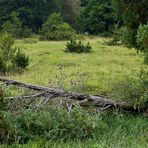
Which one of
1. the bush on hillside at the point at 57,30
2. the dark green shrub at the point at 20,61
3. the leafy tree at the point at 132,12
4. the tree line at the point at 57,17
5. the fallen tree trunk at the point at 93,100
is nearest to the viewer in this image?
the fallen tree trunk at the point at 93,100

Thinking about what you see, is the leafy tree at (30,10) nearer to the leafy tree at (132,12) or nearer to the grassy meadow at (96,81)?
the grassy meadow at (96,81)

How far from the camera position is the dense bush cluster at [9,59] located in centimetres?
1670

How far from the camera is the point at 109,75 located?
606 inches

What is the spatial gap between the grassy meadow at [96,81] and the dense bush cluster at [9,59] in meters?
0.47

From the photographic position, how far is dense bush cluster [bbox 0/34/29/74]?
1670 centimetres

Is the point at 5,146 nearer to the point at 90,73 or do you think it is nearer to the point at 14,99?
the point at 14,99

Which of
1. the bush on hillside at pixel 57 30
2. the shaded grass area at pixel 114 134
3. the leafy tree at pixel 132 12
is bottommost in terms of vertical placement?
the bush on hillside at pixel 57 30

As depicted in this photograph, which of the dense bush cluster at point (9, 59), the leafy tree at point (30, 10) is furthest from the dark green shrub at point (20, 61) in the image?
the leafy tree at point (30, 10)

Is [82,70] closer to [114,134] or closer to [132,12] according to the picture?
[132,12]

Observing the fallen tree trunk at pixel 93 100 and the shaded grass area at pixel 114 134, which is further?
the fallen tree trunk at pixel 93 100

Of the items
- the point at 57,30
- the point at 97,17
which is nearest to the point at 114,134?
the point at 57,30

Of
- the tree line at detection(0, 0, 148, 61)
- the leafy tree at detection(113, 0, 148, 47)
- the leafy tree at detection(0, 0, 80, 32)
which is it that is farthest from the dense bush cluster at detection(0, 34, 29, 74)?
the leafy tree at detection(0, 0, 80, 32)

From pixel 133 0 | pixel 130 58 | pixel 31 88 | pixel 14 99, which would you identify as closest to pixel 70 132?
pixel 14 99

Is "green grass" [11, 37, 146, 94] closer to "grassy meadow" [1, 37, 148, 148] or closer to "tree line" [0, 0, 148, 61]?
"grassy meadow" [1, 37, 148, 148]
